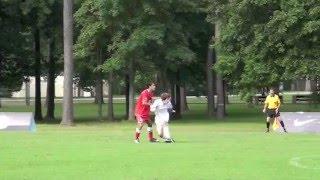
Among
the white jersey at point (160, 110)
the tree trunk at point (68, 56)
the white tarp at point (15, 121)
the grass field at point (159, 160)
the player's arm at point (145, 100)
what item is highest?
the tree trunk at point (68, 56)

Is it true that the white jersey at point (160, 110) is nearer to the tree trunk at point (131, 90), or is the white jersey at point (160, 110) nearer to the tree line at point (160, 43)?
the tree line at point (160, 43)

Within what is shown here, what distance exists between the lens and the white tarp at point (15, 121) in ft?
106

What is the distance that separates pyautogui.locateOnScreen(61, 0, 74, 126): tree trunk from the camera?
1684 inches

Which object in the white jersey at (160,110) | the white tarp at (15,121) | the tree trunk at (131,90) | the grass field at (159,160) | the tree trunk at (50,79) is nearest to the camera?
the grass field at (159,160)

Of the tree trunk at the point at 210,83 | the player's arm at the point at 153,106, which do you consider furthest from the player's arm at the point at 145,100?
the tree trunk at the point at 210,83

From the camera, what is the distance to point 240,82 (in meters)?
41.8

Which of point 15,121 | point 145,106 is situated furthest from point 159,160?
point 15,121

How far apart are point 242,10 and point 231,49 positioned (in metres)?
3.20

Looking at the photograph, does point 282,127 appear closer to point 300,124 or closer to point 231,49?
point 300,124

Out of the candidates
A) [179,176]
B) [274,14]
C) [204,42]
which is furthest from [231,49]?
[179,176]

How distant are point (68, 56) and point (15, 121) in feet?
38.5

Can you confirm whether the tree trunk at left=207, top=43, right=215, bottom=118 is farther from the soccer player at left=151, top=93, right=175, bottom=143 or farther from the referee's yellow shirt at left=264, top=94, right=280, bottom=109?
the soccer player at left=151, top=93, right=175, bottom=143

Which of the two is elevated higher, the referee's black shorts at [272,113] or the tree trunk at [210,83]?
the tree trunk at [210,83]

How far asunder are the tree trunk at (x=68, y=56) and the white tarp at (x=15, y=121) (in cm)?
1081
